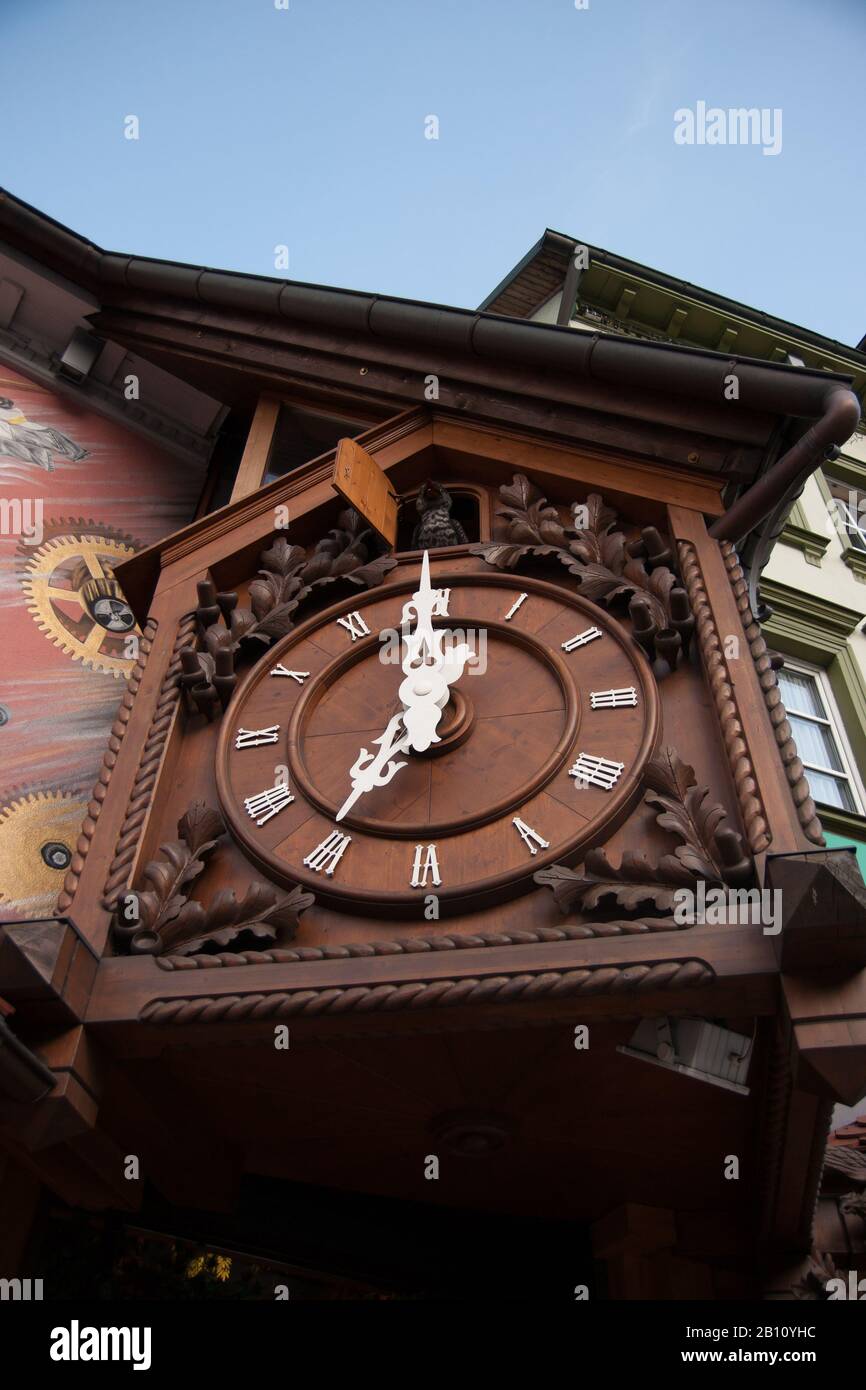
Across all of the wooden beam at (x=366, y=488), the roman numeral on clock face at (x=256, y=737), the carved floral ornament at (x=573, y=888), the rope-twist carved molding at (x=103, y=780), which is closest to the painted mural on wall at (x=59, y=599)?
the rope-twist carved molding at (x=103, y=780)

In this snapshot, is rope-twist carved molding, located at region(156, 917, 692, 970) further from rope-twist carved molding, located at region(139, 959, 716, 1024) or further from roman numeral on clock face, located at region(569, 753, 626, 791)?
roman numeral on clock face, located at region(569, 753, 626, 791)

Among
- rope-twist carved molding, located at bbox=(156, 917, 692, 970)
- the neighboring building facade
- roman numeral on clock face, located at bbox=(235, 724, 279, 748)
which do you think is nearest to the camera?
rope-twist carved molding, located at bbox=(156, 917, 692, 970)

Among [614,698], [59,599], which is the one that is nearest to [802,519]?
[59,599]

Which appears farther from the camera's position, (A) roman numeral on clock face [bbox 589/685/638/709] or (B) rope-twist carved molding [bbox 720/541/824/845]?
(A) roman numeral on clock face [bbox 589/685/638/709]

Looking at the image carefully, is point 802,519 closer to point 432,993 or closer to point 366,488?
point 366,488

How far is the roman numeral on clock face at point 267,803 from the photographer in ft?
16.1

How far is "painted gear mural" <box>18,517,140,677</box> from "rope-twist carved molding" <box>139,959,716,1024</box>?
10.8 feet

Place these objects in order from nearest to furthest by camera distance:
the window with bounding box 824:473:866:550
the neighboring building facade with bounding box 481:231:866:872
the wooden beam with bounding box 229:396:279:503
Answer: the wooden beam with bounding box 229:396:279:503, the neighboring building facade with bounding box 481:231:866:872, the window with bounding box 824:473:866:550

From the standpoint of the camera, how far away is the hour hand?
4.79 m

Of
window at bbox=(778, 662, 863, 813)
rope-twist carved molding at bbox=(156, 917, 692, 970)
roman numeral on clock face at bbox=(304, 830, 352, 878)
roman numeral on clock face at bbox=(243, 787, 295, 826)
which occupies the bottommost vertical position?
rope-twist carved molding at bbox=(156, 917, 692, 970)

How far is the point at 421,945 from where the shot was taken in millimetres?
4191

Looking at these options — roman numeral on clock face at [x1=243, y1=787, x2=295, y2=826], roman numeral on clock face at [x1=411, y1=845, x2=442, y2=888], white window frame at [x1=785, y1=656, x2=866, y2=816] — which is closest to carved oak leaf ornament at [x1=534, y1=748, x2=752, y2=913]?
roman numeral on clock face at [x1=411, y1=845, x2=442, y2=888]

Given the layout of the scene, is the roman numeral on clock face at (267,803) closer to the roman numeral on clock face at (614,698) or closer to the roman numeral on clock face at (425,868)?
the roman numeral on clock face at (425,868)
